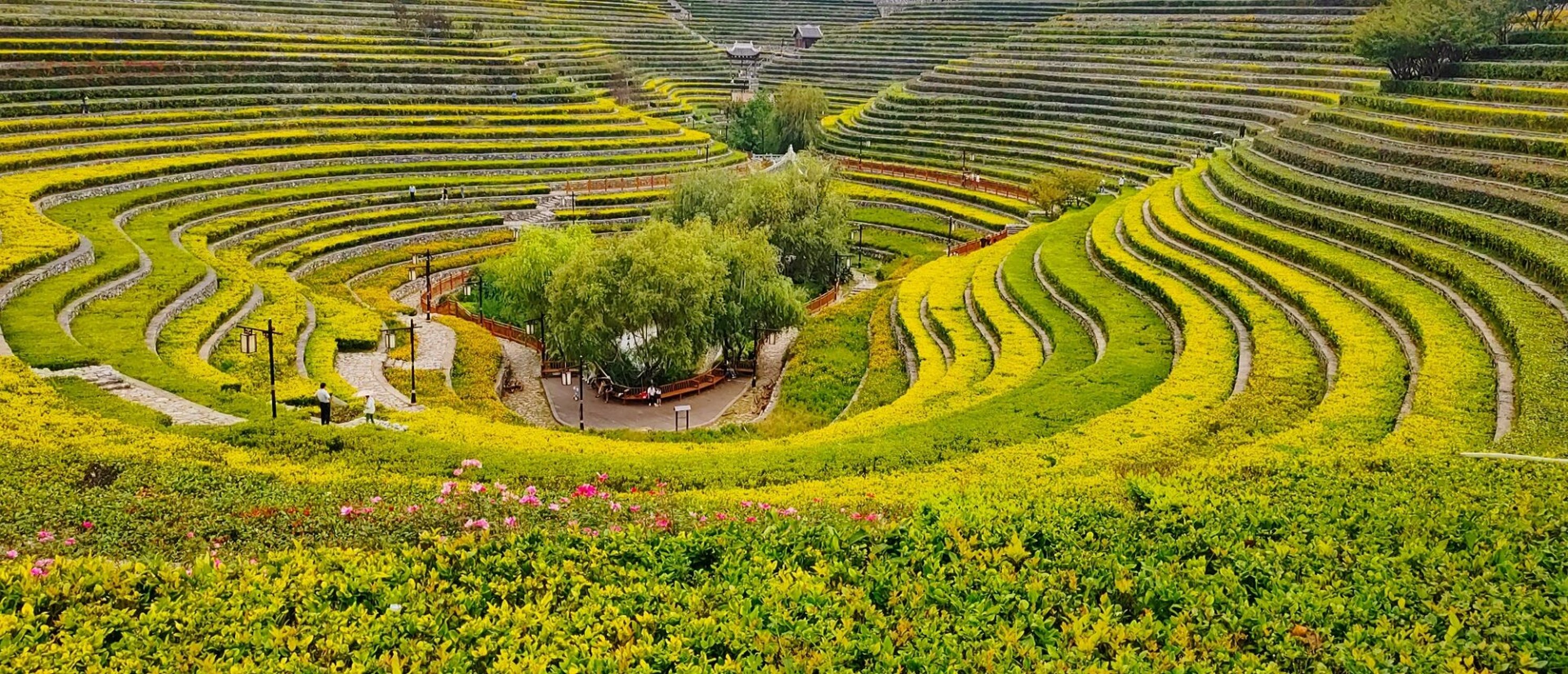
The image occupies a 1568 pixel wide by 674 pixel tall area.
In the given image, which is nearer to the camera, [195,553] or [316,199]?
[195,553]

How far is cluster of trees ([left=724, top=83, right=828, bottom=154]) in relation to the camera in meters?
71.8

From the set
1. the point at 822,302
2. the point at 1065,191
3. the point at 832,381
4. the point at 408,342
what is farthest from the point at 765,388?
the point at 1065,191

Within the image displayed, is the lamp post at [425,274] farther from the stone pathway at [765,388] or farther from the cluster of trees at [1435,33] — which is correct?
the cluster of trees at [1435,33]

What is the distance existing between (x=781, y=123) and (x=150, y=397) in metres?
55.5

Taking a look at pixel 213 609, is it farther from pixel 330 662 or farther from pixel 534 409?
pixel 534 409

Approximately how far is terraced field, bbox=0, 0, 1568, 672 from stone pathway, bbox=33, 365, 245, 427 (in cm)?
16

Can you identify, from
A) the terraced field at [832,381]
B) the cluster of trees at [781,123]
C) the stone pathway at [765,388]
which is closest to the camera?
the terraced field at [832,381]

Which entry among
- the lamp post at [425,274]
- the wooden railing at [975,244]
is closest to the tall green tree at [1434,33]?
the wooden railing at [975,244]

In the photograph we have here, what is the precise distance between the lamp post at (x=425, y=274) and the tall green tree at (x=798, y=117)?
3239 cm

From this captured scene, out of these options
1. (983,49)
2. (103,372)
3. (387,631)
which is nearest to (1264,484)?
(387,631)

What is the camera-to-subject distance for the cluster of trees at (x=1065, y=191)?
5034 centimetres

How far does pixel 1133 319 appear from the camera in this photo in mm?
28516

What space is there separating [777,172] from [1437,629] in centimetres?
4067

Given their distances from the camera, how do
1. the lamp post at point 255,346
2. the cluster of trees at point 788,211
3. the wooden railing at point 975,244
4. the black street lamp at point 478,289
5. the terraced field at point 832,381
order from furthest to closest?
the wooden railing at point 975,244 → the cluster of trees at point 788,211 → the black street lamp at point 478,289 → the lamp post at point 255,346 → the terraced field at point 832,381
